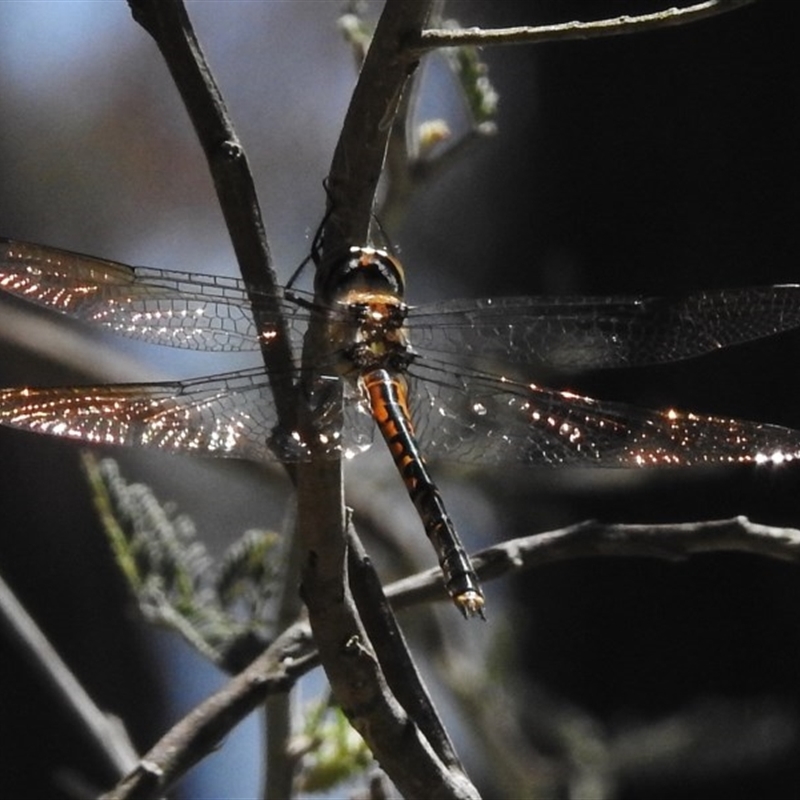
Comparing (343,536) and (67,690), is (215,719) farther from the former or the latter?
(67,690)

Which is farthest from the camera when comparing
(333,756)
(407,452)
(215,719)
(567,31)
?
(333,756)

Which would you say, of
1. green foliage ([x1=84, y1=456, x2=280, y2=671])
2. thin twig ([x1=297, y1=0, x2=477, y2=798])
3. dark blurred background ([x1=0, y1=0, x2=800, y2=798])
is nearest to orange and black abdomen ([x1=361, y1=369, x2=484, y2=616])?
thin twig ([x1=297, y1=0, x2=477, y2=798])

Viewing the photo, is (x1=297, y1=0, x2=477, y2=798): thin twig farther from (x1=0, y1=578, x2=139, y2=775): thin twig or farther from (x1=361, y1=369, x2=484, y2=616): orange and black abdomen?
(x1=0, y1=578, x2=139, y2=775): thin twig

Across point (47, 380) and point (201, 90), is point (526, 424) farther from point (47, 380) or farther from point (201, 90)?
point (47, 380)

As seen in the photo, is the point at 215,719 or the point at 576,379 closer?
the point at 215,719

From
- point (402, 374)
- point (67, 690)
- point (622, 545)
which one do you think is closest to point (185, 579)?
point (67, 690)

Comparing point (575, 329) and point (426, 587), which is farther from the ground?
point (575, 329)
